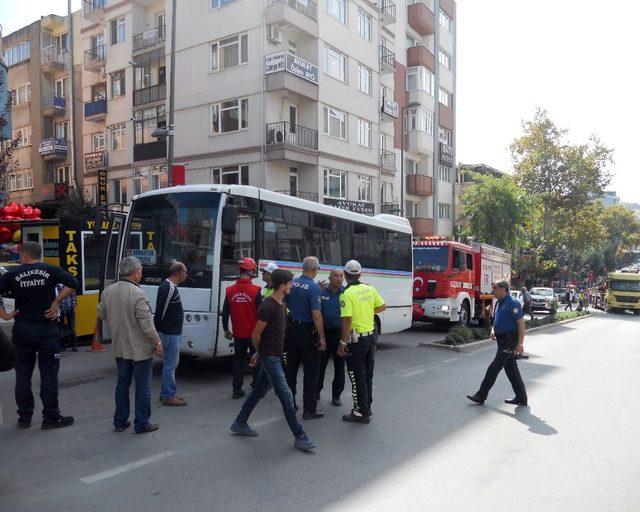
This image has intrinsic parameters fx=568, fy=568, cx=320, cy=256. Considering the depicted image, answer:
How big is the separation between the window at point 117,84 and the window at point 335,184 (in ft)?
40.8

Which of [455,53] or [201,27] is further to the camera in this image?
[455,53]

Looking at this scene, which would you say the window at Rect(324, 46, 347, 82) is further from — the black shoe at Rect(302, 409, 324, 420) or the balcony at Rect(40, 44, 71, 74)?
the black shoe at Rect(302, 409, 324, 420)

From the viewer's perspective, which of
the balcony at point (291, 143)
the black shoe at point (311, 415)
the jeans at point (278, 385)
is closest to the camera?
the jeans at point (278, 385)

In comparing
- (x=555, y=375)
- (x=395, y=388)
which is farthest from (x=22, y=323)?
(x=555, y=375)

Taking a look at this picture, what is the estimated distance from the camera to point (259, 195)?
9477 mm

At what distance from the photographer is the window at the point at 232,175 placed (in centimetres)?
2494

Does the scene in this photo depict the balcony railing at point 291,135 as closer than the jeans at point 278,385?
No

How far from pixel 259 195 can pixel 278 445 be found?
4.83 meters

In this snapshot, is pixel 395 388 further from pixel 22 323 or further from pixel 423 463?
pixel 22 323

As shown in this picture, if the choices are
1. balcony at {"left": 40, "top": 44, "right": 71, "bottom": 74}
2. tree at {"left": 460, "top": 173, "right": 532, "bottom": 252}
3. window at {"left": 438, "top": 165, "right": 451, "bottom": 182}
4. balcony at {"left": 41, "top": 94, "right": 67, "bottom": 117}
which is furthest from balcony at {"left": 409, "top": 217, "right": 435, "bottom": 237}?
balcony at {"left": 40, "top": 44, "right": 71, "bottom": 74}

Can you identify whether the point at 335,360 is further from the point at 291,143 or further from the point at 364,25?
the point at 364,25

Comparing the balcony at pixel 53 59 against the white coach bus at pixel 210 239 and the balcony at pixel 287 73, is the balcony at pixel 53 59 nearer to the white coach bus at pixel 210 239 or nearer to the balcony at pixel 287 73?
the balcony at pixel 287 73

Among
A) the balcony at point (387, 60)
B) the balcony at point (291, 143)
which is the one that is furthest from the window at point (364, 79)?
the balcony at point (291, 143)

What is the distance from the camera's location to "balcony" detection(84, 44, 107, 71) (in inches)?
1230
